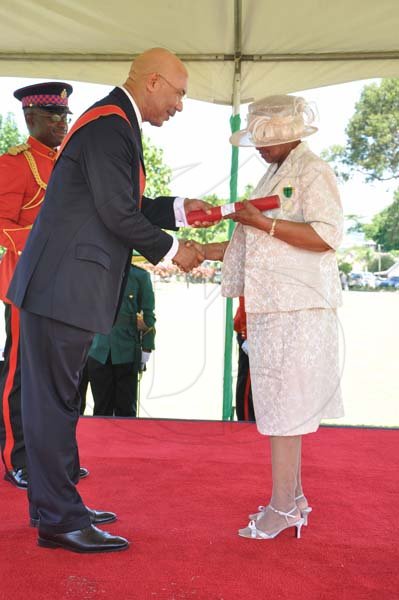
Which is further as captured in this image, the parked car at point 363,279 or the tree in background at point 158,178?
the parked car at point 363,279

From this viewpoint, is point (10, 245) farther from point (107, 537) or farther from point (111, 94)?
point (107, 537)

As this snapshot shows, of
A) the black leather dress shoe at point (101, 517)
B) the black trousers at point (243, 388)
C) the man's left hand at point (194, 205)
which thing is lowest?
the black leather dress shoe at point (101, 517)

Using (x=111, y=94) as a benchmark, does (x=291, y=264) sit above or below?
below

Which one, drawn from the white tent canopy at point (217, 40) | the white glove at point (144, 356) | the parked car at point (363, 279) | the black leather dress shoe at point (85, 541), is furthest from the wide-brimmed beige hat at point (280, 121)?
the parked car at point (363, 279)

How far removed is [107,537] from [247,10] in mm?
3163

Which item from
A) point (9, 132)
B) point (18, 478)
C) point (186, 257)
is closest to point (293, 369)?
point (186, 257)

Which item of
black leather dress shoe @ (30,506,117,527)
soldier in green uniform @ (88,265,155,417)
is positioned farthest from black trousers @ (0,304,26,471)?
soldier in green uniform @ (88,265,155,417)

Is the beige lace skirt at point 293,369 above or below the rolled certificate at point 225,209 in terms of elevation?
below

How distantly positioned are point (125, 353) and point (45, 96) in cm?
203

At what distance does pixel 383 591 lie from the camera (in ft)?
6.95

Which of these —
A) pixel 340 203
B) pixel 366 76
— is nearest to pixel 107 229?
pixel 340 203

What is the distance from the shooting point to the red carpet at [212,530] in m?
2.12

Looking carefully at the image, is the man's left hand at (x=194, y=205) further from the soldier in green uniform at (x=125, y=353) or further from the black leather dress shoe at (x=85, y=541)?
the soldier in green uniform at (x=125, y=353)

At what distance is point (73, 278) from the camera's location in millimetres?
2268
